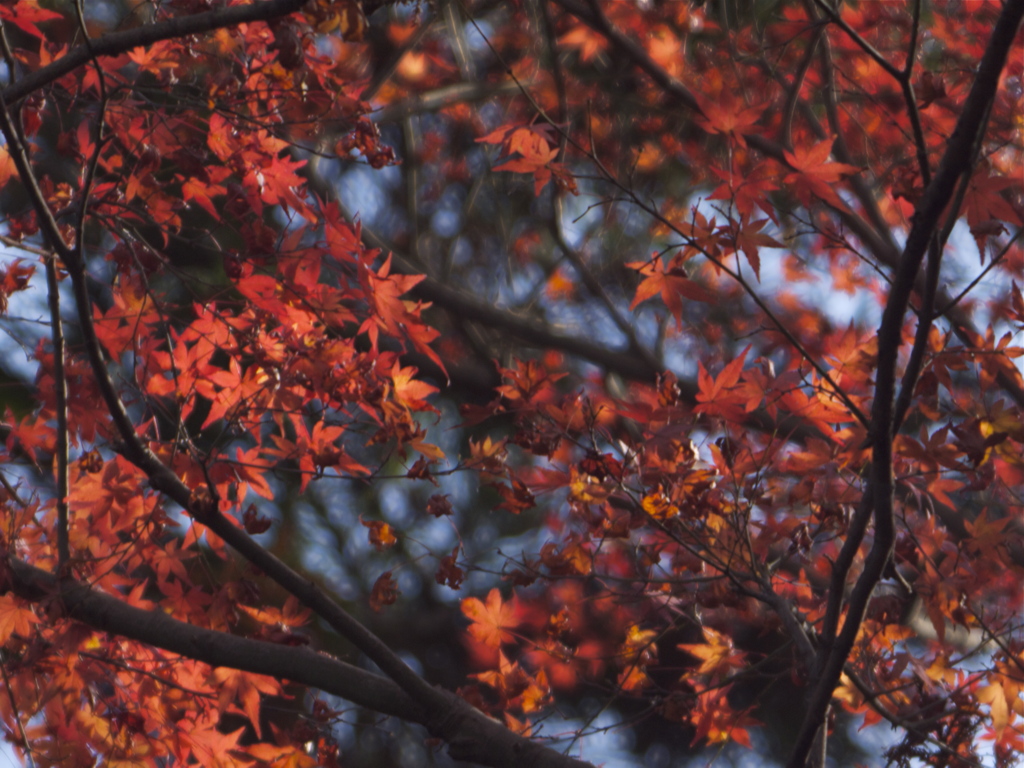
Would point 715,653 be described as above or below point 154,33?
below

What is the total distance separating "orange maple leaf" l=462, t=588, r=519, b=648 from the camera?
262 centimetres

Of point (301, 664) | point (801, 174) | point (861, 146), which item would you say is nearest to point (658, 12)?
point (861, 146)

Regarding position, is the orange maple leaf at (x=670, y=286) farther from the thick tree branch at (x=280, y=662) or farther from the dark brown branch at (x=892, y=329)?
the thick tree branch at (x=280, y=662)

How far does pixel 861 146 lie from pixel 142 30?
3288 millimetres

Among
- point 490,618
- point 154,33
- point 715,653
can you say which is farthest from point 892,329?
point 490,618

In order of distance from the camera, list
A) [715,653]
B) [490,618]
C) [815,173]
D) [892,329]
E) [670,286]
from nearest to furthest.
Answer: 1. [892,329]
2. [815,173]
3. [670,286]
4. [715,653]
5. [490,618]

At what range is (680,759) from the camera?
5.16 meters

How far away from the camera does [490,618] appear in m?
2.63

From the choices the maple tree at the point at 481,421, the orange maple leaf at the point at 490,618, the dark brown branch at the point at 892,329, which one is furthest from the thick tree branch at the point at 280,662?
the orange maple leaf at the point at 490,618

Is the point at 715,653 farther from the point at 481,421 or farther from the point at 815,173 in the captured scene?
the point at 815,173

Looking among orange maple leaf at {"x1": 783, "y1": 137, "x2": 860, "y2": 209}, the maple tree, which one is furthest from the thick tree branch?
orange maple leaf at {"x1": 783, "y1": 137, "x2": 860, "y2": 209}

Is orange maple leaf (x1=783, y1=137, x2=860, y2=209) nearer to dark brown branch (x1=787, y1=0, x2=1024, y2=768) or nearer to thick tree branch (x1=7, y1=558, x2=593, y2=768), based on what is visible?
dark brown branch (x1=787, y1=0, x2=1024, y2=768)

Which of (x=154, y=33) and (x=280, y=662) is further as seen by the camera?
(x=280, y=662)

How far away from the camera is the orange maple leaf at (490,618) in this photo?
2.62m
